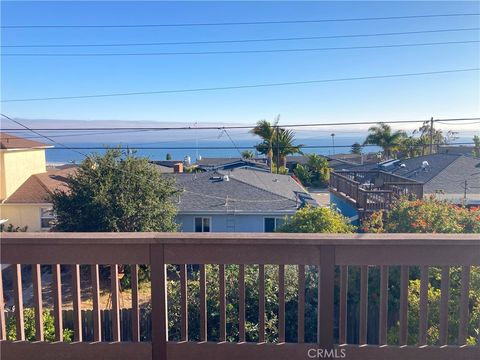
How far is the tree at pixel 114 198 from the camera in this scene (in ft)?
39.6

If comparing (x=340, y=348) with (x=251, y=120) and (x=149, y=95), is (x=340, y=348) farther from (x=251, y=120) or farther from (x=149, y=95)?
(x=251, y=120)

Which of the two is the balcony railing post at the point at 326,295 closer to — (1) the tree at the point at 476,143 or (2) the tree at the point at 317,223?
(2) the tree at the point at 317,223

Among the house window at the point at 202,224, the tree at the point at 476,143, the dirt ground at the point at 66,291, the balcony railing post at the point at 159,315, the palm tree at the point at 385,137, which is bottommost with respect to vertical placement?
the dirt ground at the point at 66,291

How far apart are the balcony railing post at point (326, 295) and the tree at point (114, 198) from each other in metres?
10.6

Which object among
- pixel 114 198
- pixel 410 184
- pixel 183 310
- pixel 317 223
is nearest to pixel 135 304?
pixel 183 310

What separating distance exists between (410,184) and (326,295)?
966 cm

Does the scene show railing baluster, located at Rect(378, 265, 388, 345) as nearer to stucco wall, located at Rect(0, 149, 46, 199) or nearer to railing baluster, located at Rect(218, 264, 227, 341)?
railing baluster, located at Rect(218, 264, 227, 341)

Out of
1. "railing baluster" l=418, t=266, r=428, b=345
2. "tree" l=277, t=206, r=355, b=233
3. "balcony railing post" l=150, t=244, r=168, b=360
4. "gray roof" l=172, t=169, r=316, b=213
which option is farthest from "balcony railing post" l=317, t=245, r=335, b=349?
"gray roof" l=172, t=169, r=316, b=213

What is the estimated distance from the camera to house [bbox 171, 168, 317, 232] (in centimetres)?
1455

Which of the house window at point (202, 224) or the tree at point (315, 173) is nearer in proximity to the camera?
the house window at point (202, 224)

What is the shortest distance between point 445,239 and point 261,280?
879 mm

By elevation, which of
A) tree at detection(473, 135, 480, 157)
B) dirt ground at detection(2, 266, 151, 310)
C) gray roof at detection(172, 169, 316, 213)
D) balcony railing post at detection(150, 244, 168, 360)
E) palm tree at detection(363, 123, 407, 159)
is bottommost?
dirt ground at detection(2, 266, 151, 310)

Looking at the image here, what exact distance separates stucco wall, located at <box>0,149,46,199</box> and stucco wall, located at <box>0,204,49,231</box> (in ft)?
2.07

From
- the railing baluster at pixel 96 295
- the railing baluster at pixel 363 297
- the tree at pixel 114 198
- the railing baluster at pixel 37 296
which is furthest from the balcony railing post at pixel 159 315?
the tree at pixel 114 198
